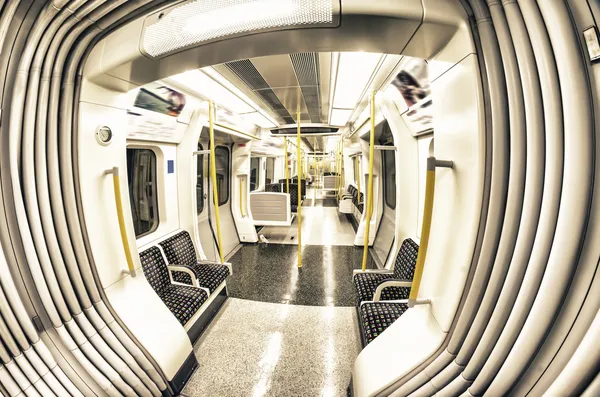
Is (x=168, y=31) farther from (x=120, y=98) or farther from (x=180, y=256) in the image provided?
(x=180, y=256)

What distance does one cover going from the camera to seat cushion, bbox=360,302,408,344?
203 cm

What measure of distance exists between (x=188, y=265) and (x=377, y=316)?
271 cm

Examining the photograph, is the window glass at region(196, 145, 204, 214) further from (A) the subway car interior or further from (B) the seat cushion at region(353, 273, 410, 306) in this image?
→ (B) the seat cushion at region(353, 273, 410, 306)

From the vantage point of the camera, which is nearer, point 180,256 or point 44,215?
point 44,215

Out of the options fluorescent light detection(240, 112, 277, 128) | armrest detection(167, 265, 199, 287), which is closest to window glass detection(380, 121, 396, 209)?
fluorescent light detection(240, 112, 277, 128)

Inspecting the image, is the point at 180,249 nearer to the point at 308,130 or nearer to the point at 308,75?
the point at 308,75

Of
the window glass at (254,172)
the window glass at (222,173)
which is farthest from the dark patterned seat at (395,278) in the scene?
the window glass at (254,172)

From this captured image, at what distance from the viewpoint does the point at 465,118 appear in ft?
3.68

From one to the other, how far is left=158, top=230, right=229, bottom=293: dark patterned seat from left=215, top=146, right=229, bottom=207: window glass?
2.17 meters

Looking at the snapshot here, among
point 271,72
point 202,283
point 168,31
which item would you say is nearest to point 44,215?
point 168,31

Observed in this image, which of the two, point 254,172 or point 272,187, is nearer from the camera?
point 254,172

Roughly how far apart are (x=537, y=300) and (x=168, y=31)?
2.32m

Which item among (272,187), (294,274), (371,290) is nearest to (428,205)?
(371,290)

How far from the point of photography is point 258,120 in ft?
17.4
